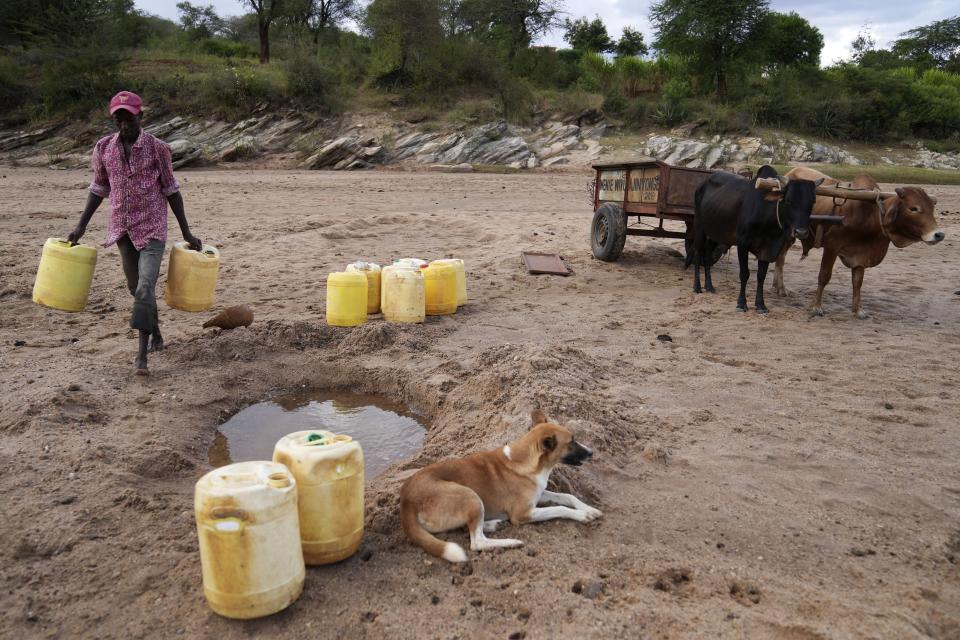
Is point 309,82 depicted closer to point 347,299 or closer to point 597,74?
point 597,74

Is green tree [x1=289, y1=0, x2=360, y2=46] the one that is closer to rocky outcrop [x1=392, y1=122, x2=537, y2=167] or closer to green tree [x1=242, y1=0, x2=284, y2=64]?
green tree [x1=242, y1=0, x2=284, y2=64]

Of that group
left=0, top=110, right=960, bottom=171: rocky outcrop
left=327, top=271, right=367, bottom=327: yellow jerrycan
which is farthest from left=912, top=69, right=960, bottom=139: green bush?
left=327, top=271, right=367, bottom=327: yellow jerrycan

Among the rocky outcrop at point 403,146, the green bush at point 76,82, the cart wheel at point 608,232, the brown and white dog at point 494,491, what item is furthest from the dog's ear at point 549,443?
the green bush at point 76,82

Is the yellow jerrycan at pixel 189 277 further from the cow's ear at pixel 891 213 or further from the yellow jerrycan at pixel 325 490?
the cow's ear at pixel 891 213

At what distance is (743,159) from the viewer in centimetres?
2523

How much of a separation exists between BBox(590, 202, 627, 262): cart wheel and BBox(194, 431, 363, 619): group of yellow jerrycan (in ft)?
25.5

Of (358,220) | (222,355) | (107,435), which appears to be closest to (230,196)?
(358,220)

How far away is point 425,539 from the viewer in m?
3.26

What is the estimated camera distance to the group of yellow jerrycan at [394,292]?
6781mm

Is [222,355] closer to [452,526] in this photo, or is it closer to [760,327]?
[452,526]

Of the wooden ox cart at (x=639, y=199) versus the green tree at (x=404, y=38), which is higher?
the green tree at (x=404, y=38)

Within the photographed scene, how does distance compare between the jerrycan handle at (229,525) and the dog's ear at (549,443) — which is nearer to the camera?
the jerrycan handle at (229,525)

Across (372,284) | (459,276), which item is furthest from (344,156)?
(372,284)

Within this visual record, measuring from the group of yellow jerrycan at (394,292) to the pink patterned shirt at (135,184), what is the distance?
1823 millimetres
